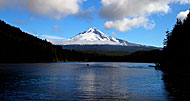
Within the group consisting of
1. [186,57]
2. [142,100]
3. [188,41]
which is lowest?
[142,100]

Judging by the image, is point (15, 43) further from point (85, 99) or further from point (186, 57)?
point (85, 99)

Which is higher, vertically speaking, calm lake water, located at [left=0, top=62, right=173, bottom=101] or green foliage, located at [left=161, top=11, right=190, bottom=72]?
green foliage, located at [left=161, top=11, right=190, bottom=72]

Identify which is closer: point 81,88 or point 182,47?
point 81,88

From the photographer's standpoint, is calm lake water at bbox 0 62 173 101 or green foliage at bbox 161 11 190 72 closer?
calm lake water at bbox 0 62 173 101

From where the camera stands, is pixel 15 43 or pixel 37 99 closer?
pixel 37 99

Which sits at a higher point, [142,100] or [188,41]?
[188,41]

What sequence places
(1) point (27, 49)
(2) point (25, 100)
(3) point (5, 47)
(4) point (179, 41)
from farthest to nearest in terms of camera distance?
(1) point (27, 49) → (3) point (5, 47) → (4) point (179, 41) → (2) point (25, 100)

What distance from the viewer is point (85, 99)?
27.5 metres

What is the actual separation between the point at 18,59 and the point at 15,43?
18364 millimetres

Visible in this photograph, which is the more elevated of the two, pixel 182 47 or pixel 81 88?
pixel 182 47

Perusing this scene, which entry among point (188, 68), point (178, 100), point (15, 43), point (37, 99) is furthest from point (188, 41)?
point (15, 43)

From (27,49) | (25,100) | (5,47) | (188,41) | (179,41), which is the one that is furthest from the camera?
(27,49)

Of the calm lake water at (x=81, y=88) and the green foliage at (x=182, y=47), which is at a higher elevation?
the green foliage at (x=182, y=47)

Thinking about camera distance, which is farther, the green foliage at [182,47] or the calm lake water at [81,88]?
the green foliage at [182,47]
